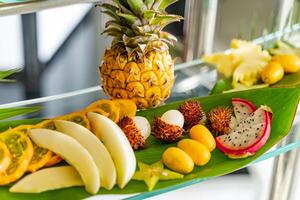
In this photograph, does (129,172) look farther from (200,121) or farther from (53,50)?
(53,50)

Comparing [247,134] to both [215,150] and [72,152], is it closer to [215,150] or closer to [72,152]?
[215,150]

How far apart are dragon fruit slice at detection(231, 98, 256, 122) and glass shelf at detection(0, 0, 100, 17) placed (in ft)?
0.94

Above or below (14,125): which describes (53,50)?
below

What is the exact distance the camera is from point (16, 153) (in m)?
0.71

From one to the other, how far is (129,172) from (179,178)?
67 mm

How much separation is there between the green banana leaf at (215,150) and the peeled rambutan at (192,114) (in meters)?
0.03

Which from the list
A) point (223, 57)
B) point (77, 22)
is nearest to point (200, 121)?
point (223, 57)

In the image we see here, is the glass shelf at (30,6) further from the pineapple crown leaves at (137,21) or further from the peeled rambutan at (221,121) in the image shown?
the peeled rambutan at (221,121)

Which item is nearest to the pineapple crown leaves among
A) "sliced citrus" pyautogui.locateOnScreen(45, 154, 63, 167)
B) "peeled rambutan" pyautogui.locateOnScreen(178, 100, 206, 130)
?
"peeled rambutan" pyautogui.locateOnScreen(178, 100, 206, 130)

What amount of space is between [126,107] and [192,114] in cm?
10

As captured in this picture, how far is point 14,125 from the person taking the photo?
2.62 ft

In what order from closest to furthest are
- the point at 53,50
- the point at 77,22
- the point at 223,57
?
the point at 223,57
the point at 53,50
the point at 77,22

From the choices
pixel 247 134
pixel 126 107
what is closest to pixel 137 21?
pixel 126 107

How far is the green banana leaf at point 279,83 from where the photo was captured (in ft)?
3.12
